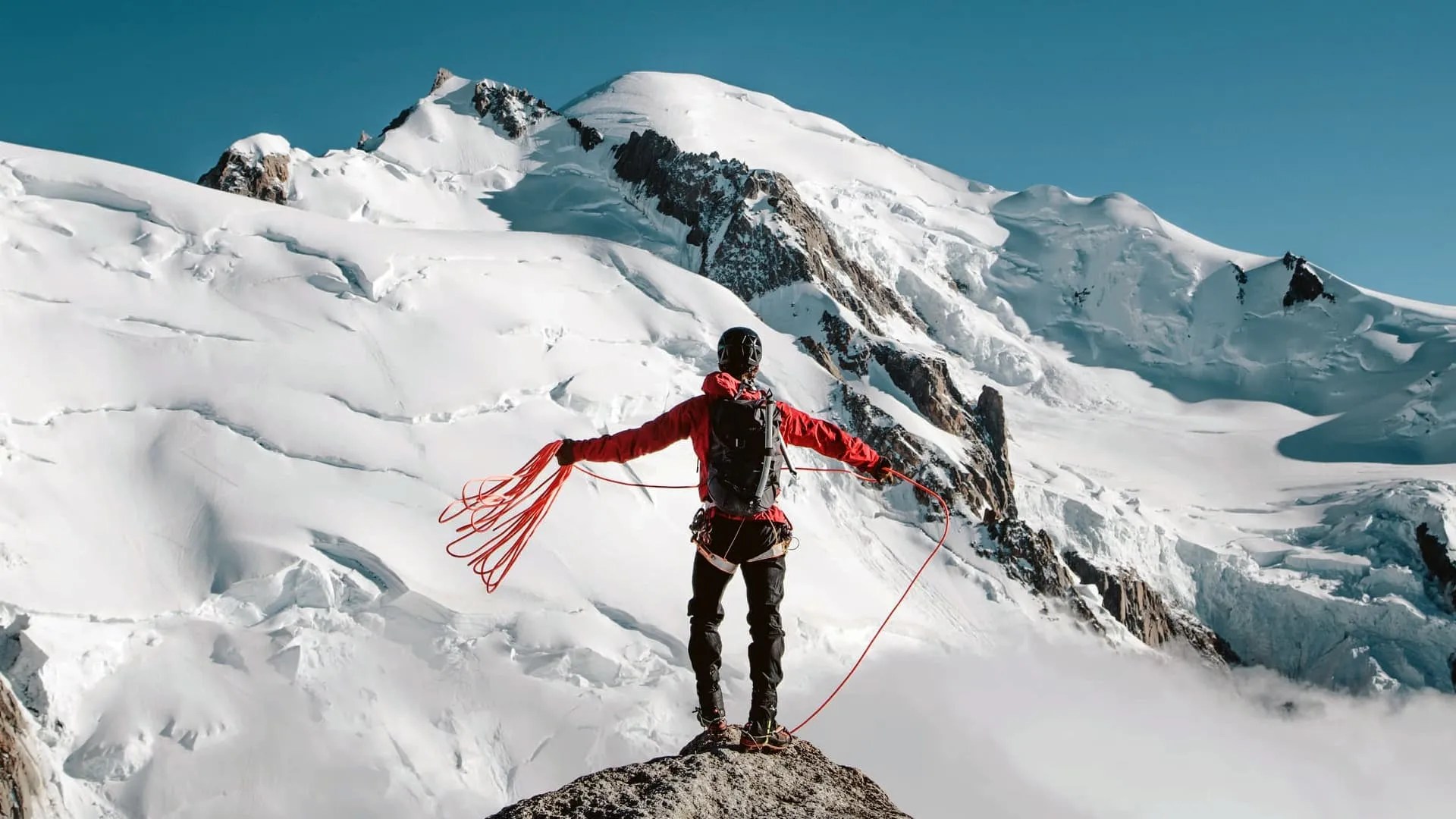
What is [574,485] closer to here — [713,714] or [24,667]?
[24,667]

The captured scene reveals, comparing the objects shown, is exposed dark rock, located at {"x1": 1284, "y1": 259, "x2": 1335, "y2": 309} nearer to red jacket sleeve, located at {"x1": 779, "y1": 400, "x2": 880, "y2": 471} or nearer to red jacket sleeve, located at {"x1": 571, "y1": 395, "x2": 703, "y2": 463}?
red jacket sleeve, located at {"x1": 779, "y1": 400, "x2": 880, "y2": 471}

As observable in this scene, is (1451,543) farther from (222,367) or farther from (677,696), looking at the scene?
(222,367)

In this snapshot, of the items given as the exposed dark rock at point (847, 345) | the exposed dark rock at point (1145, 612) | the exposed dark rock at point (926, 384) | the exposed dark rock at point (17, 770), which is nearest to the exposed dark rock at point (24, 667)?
the exposed dark rock at point (17, 770)

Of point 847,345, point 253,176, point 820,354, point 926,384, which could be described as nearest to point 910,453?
point 820,354

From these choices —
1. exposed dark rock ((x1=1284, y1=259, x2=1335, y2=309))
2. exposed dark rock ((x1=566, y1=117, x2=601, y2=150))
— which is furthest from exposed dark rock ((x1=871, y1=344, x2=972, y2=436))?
exposed dark rock ((x1=1284, y1=259, x2=1335, y2=309))

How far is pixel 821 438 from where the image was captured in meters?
7.21

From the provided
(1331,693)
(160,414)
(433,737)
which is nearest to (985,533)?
(1331,693)

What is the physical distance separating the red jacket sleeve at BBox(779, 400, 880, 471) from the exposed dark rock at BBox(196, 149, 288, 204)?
7137cm

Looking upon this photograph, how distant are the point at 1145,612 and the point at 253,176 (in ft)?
218

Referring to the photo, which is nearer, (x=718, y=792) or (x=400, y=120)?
(x=718, y=792)

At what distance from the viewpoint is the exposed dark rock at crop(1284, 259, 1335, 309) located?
100m

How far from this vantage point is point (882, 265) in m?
92.7

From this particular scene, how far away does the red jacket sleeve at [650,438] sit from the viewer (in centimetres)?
693

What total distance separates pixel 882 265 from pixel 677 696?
214ft
